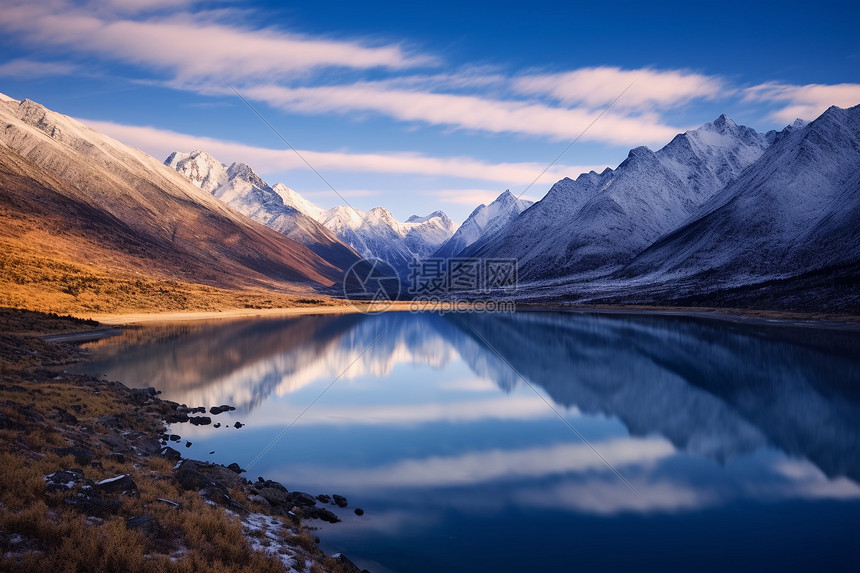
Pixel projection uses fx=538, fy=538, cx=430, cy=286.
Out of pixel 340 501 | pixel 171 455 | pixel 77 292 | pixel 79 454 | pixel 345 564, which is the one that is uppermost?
pixel 77 292

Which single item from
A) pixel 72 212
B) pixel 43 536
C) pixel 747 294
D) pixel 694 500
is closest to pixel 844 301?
pixel 747 294

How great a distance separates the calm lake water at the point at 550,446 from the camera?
15.3m

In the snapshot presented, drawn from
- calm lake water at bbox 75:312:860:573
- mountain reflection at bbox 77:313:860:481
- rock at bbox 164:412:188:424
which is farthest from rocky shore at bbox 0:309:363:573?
mountain reflection at bbox 77:313:860:481

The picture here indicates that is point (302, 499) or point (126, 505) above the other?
point (126, 505)

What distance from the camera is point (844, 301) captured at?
87062 mm

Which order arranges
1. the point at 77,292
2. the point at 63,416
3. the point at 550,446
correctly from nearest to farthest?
the point at 63,416 → the point at 550,446 → the point at 77,292

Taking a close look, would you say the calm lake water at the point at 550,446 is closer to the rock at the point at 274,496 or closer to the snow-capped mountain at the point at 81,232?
the rock at the point at 274,496

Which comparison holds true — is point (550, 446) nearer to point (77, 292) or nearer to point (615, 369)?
point (615, 369)

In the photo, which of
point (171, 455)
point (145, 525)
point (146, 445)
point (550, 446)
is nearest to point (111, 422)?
point (146, 445)

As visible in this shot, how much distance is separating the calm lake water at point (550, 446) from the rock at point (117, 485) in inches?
210

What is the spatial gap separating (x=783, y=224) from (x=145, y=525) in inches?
7205

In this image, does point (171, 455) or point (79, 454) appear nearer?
point (79, 454)

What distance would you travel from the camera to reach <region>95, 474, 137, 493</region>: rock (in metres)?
13.0

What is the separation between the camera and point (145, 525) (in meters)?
11.6
